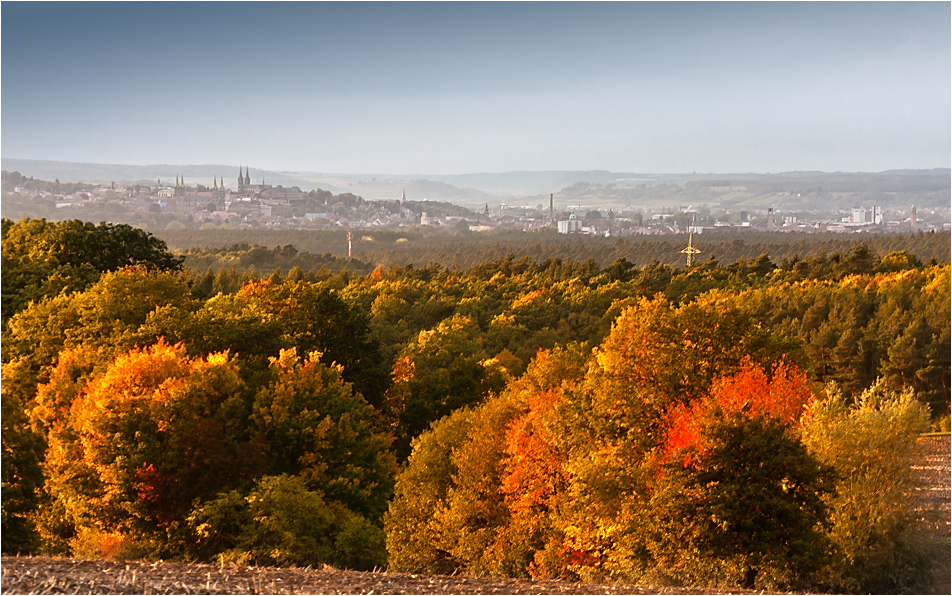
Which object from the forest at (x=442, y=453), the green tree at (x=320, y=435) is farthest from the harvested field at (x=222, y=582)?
the green tree at (x=320, y=435)

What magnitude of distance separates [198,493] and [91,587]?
14213 mm

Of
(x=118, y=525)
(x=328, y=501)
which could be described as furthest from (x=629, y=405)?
(x=118, y=525)

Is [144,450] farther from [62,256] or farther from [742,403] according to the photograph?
[62,256]

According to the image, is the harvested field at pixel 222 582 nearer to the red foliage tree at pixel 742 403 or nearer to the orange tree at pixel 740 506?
the orange tree at pixel 740 506

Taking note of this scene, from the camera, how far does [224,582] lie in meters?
19.1

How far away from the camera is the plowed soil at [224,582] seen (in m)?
17.9

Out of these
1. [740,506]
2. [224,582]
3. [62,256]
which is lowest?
[740,506]

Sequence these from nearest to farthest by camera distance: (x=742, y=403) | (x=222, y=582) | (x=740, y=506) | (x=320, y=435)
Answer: (x=222, y=582)
(x=740, y=506)
(x=742, y=403)
(x=320, y=435)

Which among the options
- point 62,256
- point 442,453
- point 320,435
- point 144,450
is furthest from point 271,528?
point 62,256

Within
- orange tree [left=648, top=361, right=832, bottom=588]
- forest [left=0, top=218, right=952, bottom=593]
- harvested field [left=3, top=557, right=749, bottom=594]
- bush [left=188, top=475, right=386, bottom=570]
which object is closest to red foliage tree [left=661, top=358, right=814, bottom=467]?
forest [left=0, top=218, right=952, bottom=593]

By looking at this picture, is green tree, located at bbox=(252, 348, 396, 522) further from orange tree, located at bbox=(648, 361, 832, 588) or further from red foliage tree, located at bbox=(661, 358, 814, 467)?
orange tree, located at bbox=(648, 361, 832, 588)

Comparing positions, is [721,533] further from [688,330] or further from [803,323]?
[803,323]

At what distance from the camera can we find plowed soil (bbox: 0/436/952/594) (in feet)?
58.7

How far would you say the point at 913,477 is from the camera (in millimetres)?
29125
